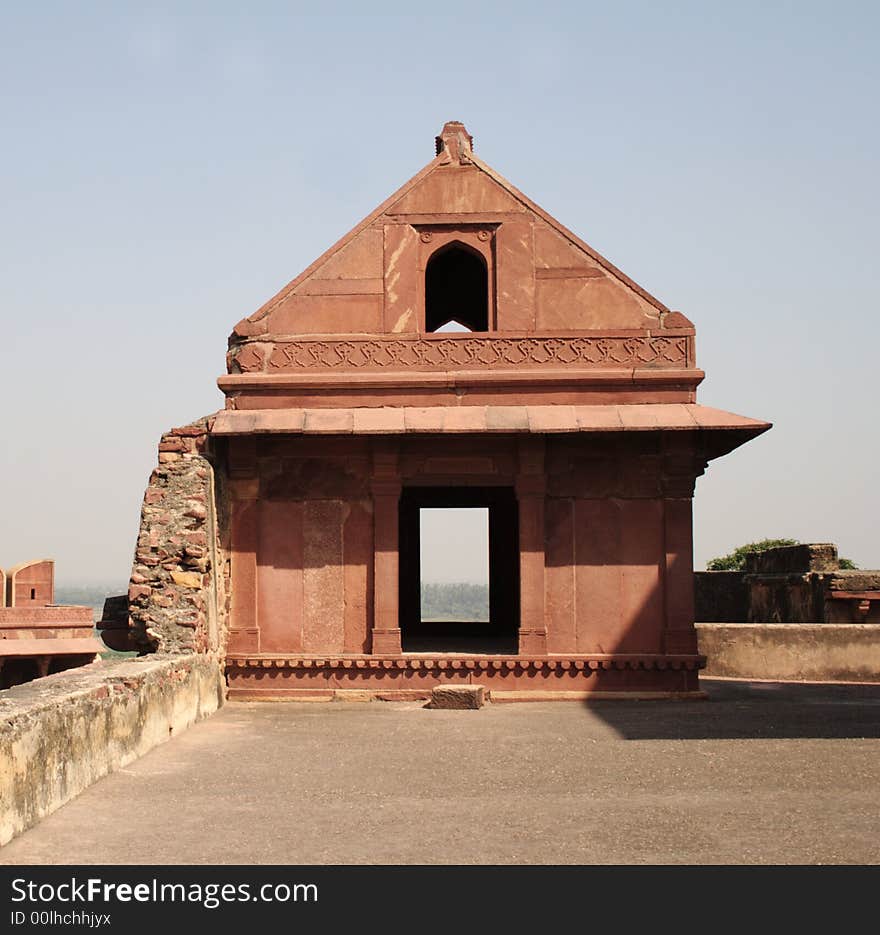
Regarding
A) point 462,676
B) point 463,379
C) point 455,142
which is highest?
point 455,142

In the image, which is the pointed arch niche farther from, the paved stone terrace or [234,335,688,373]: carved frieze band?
the paved stone terrace

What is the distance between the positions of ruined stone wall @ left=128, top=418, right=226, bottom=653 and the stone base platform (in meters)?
0.75

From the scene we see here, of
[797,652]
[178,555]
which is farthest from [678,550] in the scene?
[178,555]

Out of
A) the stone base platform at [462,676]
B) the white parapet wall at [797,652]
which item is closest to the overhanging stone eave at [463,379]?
the stone base platform at [462,676]

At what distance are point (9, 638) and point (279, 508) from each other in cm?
909

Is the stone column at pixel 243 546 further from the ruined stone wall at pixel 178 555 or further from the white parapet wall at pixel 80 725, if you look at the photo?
the white parapet wall at pixel 80 725

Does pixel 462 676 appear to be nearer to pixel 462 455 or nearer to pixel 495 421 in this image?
pixel 462 455

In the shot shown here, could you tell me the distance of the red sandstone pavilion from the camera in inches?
502

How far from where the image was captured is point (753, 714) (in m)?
11.5

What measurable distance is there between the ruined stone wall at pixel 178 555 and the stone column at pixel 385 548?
171 cm

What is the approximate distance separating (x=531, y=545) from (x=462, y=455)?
48.7 inches

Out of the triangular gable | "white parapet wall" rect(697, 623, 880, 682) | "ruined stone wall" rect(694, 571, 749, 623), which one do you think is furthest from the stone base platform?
"ruined stone wall" rect(694, 571, 749, 623)

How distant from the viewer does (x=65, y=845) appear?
5.85m
